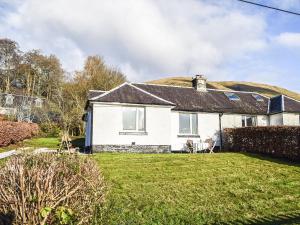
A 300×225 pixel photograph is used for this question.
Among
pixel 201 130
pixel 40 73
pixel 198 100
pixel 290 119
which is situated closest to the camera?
pixel 201 130

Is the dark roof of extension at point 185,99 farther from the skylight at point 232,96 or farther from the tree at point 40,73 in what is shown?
the tree at point 40,73

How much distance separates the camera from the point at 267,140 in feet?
69.5

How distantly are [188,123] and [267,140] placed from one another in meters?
6.53

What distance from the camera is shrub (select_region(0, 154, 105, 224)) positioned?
173 inches

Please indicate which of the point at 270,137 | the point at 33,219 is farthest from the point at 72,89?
the point at 33,219

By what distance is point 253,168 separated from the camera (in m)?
15.8

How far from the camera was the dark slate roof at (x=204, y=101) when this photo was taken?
1038 inches

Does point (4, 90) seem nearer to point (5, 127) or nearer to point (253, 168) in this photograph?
point (5, 127)

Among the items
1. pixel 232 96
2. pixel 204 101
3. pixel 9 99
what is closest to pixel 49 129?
pixel 9 99

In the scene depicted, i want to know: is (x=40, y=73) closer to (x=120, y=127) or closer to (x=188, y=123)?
(x=188, y=123)

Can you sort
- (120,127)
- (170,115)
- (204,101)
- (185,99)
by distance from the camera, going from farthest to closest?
(204,101) < (185,99) < (170,115) < (120,127)

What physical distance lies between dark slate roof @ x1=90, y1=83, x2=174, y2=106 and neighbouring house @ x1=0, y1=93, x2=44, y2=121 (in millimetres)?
27141

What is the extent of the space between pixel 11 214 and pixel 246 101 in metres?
28.1

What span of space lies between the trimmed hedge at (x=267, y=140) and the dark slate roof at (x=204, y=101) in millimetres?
2669
